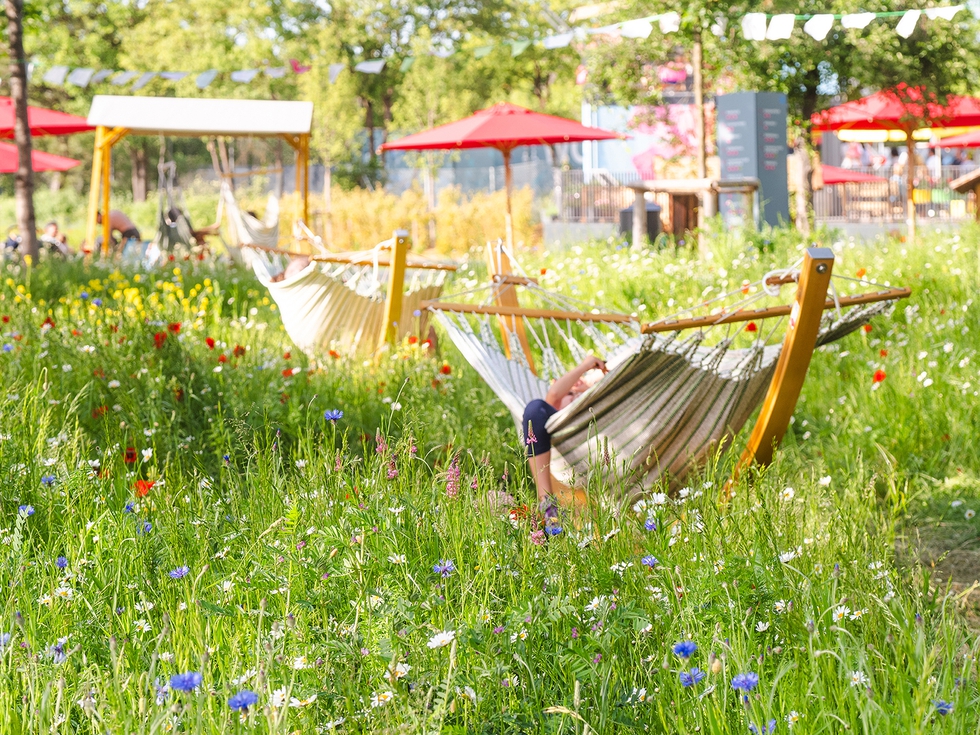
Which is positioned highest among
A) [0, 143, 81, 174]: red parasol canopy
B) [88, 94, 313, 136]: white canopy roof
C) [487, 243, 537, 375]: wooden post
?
[88, 94, 313, 136]: white canopy roof

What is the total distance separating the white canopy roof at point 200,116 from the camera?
1100 cm

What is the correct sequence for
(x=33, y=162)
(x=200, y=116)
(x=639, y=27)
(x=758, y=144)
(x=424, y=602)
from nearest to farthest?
1. (x=424, y=602)
2. (x=639, y=27)
3. (x=758, y=144)
4. (x=200, y=116)
5. (x=33, y=162)

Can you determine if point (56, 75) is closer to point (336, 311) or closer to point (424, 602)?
point (336, 311)

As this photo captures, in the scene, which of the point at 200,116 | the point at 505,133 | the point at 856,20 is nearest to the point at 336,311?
the point at 856,20

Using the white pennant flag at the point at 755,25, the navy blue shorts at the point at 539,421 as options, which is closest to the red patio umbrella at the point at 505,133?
the white pennant flag at the point at 755,25

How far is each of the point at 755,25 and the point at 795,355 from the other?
687 cm

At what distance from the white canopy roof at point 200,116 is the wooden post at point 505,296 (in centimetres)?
724

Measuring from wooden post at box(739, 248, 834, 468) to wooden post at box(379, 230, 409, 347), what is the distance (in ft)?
8.89

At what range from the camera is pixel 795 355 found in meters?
3.11

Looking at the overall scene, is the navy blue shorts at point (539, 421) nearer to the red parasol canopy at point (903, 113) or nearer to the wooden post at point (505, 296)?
the wooden post at point (505, 296)

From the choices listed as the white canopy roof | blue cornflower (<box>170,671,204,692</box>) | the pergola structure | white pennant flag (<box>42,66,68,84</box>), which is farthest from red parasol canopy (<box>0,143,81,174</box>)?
blue cornflower (<box>170,671,204,692</box>)

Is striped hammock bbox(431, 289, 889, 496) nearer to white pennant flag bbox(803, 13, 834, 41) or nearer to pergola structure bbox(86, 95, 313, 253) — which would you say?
white pennant flag bbox(803, 13, 834, 41)

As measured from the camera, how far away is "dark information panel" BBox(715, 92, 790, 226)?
10359 mm

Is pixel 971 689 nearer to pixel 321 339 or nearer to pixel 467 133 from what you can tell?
pixel 321 339
